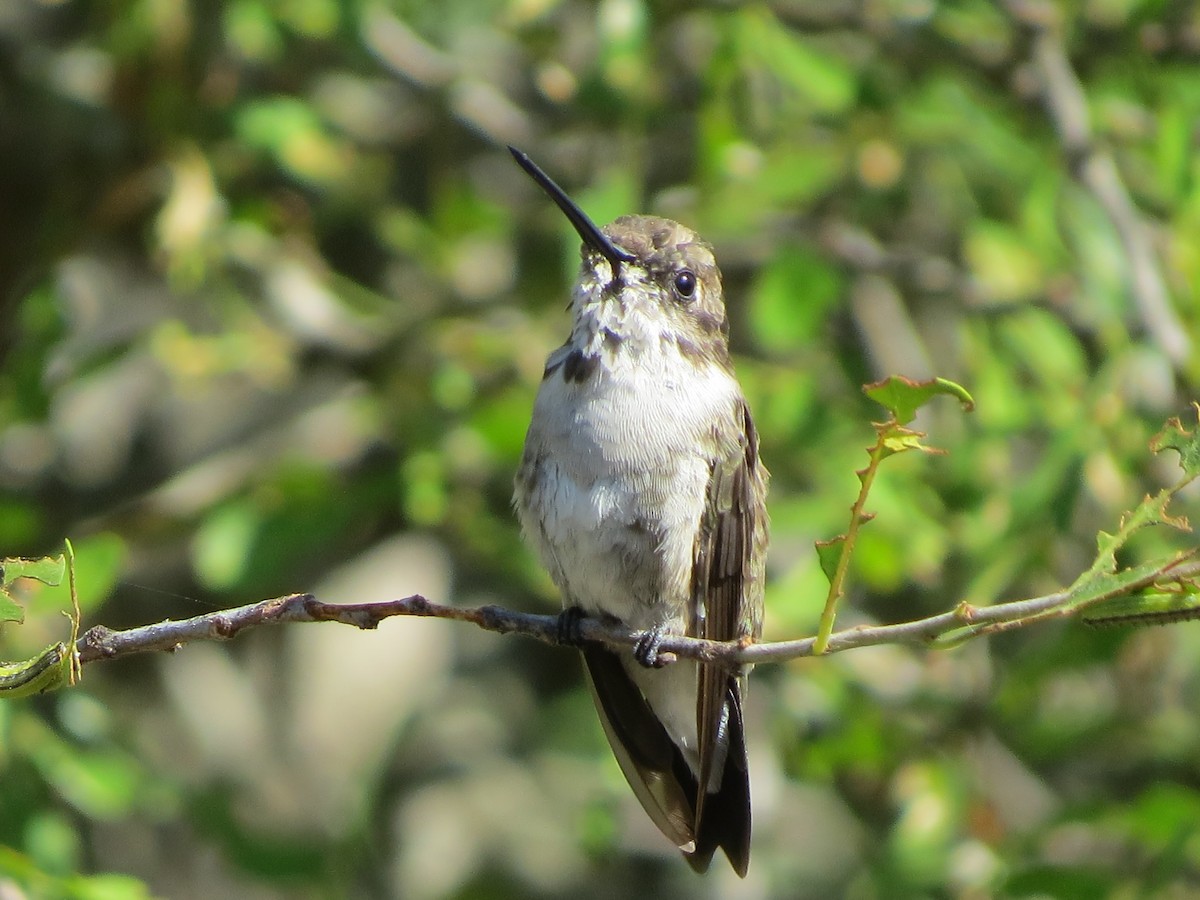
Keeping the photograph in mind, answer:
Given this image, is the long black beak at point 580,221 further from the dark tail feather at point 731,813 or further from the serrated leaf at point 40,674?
the serrated leaf at point 40,674

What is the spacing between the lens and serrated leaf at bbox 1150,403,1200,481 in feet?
6.26

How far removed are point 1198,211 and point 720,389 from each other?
59.7 inches

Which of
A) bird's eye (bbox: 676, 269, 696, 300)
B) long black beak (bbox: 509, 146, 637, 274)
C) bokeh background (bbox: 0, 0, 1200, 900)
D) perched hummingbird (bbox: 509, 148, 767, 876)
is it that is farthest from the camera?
bokeh background (bbox: 0, 0, 1200, 900)

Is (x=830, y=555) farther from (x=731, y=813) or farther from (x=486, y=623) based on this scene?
(x=731, y=813)

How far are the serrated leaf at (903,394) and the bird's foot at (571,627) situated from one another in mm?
1081

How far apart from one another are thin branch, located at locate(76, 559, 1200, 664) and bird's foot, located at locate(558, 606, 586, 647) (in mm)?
658

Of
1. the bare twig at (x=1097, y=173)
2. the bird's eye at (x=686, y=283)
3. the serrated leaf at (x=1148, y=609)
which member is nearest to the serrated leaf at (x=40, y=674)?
the serrated leaf at (x=1148, y=609)

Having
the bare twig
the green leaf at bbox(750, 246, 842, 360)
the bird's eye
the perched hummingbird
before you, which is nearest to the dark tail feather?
the perched hummingbird

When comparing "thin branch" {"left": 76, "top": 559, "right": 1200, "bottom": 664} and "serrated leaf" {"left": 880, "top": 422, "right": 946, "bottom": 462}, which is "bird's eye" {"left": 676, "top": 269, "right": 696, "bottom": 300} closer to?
"thin branch" {"left": 76, "top": 559, "right": 1200, "bottom": 664}

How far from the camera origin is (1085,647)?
3.97 metres

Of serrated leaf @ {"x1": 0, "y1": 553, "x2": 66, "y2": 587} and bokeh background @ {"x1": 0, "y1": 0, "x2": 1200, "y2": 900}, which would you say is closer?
serrated leaf @ {"x1": 0, "y1": 553, "x2": 66, "y2": 587}

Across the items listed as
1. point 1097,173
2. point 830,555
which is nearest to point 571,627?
point 830,555

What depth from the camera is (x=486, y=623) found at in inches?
90.4

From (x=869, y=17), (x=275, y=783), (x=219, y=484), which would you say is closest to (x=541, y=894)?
(x=275, y=783)
